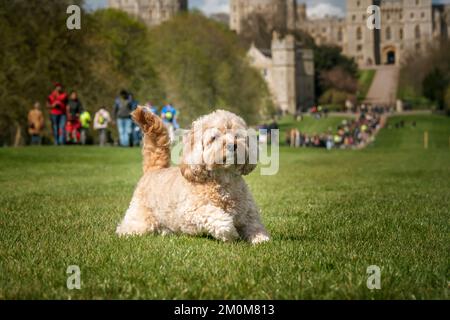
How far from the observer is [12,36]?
3450cm

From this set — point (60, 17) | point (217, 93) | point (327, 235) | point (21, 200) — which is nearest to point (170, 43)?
point (217, 93)

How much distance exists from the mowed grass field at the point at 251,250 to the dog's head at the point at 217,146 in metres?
0.60

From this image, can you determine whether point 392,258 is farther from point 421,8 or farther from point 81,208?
point 421,8

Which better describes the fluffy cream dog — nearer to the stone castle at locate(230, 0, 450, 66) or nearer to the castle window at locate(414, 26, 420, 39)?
the stone castle at locate(230, 0, 450, 66)

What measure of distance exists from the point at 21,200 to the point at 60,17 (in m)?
26.5

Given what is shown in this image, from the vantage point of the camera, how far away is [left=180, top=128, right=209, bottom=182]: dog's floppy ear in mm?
6758

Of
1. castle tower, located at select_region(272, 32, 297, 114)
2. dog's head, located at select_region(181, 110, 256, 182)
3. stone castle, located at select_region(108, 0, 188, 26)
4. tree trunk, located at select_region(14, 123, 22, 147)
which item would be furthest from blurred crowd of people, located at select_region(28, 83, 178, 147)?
stone castle, located at select_region(108, 0, 188, 26)

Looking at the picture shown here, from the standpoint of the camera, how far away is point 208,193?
690 centimetres

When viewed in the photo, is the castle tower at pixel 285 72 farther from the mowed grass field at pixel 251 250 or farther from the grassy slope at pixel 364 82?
the mowed grass field at pixel 251 250

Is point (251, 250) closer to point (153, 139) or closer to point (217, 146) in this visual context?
point (217, 146)

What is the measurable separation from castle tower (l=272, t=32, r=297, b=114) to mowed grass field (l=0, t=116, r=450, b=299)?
121017mm

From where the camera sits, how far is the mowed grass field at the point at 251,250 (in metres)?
4.95

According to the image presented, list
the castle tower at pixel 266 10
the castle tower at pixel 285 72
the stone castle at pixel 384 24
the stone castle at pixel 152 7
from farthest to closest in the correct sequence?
the stone castle at pixel 384 24
the castle tower at pixel 266 10
the stone castle at pixel 152 7
the castle tower at pixel 285 72

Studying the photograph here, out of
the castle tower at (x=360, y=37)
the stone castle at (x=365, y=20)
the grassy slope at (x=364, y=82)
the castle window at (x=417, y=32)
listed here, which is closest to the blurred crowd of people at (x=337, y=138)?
the grassy slope at (x=364, y=82)
